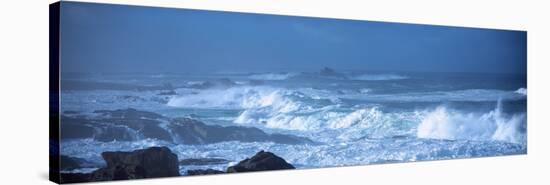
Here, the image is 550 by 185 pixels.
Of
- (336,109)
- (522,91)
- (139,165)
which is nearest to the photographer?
(139,165)

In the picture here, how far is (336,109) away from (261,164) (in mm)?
1072

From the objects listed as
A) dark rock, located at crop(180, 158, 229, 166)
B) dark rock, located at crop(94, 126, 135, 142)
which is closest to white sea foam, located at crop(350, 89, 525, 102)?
dark rock, located at crop(180, 158, 229, 166)

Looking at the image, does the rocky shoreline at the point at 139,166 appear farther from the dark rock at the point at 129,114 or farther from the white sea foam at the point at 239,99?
the white sea foam at the point at 239,99

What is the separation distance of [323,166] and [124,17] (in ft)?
8.82

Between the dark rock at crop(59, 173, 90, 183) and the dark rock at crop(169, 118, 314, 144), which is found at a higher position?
the dark rock at crop(169, 118, 314, 144)

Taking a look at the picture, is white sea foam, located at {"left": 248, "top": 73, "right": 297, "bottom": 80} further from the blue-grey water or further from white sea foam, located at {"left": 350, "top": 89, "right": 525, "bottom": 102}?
white sea foam, located at {"left": 350, "top": 89, "right": 525, "bottom": 102}

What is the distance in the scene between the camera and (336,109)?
899cm

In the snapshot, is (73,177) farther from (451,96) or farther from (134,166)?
(451,96)

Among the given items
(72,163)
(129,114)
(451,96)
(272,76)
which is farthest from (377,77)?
(72,163)

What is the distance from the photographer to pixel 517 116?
10484 millimetres

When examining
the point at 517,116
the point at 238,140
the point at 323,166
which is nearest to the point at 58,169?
the point at 238,140

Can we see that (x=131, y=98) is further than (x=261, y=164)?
No

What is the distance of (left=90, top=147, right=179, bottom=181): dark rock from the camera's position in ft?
25.3

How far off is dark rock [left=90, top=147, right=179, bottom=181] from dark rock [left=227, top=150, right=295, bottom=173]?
66 cm
